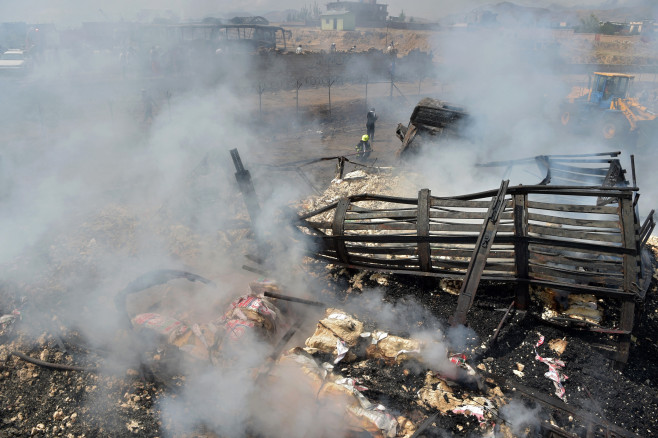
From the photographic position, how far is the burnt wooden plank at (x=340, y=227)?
4410mm

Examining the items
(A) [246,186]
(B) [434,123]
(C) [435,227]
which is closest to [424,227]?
(C) [435,227]

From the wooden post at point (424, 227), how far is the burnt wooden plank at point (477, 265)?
1.93 ft

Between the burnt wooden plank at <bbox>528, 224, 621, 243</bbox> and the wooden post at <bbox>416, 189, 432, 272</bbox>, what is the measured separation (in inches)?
38.3

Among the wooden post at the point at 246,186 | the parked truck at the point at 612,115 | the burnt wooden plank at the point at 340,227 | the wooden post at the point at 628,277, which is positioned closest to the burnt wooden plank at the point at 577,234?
the wooden post at the point at 628,277

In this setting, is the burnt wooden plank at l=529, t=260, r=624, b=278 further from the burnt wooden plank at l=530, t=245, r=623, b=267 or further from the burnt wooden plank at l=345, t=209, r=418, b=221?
the burnt wooden plank at l=345, t=209, r=418, b=221

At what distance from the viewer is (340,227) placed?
4.40 meters

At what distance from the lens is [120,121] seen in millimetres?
12023

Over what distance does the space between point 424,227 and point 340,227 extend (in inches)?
37.9

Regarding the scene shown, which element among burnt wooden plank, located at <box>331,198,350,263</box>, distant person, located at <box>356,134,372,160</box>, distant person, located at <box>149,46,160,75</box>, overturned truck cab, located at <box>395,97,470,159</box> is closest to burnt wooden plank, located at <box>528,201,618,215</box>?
burnt wooden plank, located at <box>331,198,350,263</box>

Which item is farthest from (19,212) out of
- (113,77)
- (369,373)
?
(113,77)

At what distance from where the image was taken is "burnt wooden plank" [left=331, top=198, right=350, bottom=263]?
4410mm

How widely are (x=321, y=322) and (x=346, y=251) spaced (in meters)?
0.99

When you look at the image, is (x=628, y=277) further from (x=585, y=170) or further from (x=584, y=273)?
(x=585, y=170)

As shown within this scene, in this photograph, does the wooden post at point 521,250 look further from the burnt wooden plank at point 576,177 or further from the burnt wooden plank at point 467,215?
the burnt wooden plank at point 576,177
